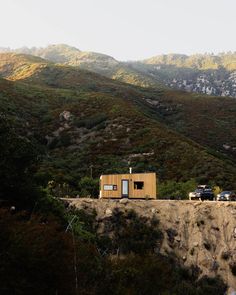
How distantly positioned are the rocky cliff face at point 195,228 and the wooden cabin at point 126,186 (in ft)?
13.6

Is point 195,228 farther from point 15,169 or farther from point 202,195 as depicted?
Answer: point 15,169

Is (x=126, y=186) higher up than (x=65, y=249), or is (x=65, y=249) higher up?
(x=126, y=186)

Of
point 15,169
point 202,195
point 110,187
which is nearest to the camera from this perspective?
point 15,169

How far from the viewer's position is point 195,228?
1443 inches

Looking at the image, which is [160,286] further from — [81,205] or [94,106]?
[94,106]

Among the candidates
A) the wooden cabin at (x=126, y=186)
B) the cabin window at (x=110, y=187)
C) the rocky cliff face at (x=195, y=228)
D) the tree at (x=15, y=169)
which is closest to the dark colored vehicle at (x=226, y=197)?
the rocky cliff face at (x=195, y=228)

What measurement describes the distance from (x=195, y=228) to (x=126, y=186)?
8.48 metres

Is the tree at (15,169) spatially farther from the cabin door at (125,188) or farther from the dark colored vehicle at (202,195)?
the dark colored vehicle at (202,195)

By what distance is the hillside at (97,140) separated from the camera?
5531 centimetres

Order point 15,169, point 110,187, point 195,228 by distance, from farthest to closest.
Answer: point 110,187 < point 195,228 < point 15,169

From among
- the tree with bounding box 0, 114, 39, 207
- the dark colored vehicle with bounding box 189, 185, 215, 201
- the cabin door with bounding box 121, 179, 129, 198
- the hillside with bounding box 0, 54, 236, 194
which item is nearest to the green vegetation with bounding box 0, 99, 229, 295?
the tree with bounding box 0, 114, 39, 207

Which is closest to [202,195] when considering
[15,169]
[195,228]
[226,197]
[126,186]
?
[226,197]

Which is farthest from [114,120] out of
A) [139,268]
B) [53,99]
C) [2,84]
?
[139,268]

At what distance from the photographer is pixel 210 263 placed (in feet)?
112
